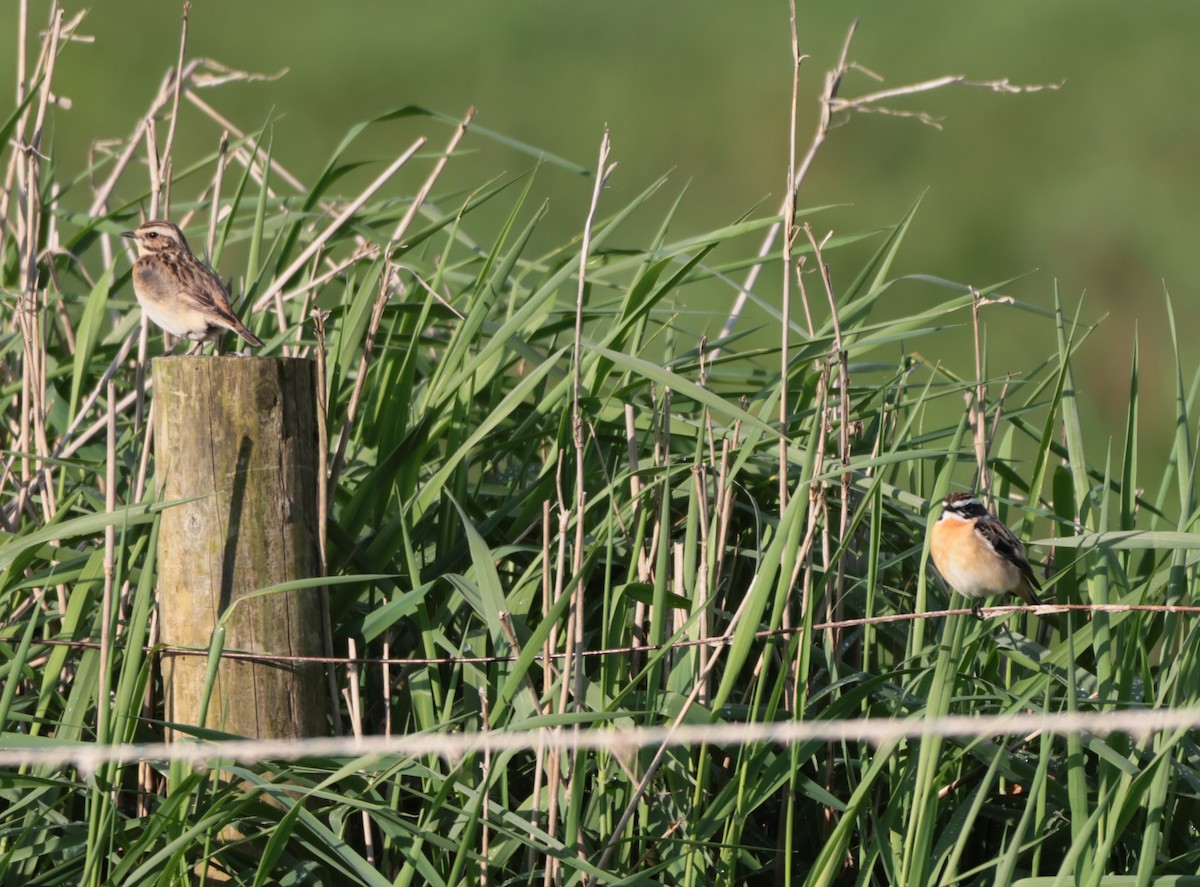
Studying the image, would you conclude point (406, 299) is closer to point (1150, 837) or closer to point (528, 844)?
point (528, 844)

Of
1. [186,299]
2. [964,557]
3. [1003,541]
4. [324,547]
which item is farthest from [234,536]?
[1003,541]

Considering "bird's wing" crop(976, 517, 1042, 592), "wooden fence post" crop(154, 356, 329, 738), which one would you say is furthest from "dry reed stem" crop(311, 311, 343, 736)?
"bird's wing" crop(976, 517, 1042, 592)

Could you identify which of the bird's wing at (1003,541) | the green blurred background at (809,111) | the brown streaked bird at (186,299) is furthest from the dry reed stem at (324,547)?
the green blurred background at (809,111)

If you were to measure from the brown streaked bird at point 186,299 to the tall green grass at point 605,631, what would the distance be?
0.46 feet

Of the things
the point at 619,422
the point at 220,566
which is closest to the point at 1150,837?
the point at 619,422

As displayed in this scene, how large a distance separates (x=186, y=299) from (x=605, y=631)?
1841 mm

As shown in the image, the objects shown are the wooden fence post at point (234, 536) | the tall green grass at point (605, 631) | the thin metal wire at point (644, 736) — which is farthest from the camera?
the wooden fence post at point (234, 536)

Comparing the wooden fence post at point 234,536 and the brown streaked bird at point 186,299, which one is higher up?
the brown streaked bird at point 186,299

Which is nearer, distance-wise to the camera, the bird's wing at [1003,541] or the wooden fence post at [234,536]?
the wooden fence post at [234,536]

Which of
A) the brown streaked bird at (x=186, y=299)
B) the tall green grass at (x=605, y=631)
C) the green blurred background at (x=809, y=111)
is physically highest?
the green blurred background at (x=809, y=111)

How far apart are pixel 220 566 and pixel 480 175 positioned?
11299mm

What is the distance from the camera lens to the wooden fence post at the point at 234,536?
4043 millimetres

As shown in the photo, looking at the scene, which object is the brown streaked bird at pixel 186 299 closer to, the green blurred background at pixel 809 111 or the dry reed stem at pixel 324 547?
the dry reed stem at pixel 324 547

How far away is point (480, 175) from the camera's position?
14992mm
